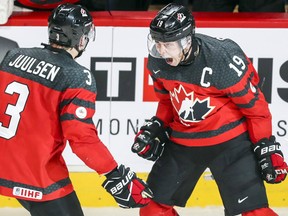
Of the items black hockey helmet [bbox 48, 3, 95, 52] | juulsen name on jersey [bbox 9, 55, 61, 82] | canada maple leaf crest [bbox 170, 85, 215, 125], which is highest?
black hockey helmet [bbox 48, 3, 95, 52]

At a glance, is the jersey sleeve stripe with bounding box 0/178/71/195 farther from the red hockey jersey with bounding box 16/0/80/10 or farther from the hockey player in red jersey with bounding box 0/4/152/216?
the red hockey jersey with bounding box 16/0/80/10

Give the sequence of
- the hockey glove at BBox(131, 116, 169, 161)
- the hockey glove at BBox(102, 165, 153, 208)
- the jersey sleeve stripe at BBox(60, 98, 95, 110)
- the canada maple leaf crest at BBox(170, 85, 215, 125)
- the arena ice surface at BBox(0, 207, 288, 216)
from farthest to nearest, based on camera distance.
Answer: the arena ice surface at BBox(0, 207, 288, 216)
the hockey glove at BBox(131, 116, 169, 161)
the canada maple leaf crest at BBox(170, 85, 215, 125)
the hockey glove at BBox(102, 165, 153, 208)
the jersey sleeve stripe at BBox(60, 98, 95, 110)

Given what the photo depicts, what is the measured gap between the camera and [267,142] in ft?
12.1

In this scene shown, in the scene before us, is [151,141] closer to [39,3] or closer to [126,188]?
[126,188]

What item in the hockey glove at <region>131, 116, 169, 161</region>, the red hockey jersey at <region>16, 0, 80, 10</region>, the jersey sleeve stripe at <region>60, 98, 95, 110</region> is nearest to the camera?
the jersey sleeve stripe at <region>60, 98, 95, 110</region>

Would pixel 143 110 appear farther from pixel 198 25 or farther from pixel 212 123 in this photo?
pixel 212 123

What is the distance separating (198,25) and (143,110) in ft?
1.56

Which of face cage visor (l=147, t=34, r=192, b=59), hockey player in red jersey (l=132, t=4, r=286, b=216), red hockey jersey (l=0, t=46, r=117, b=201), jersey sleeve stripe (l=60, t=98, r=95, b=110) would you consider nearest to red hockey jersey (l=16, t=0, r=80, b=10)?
hockey player in red jersey (l=132, t=4, r=286, b=216)

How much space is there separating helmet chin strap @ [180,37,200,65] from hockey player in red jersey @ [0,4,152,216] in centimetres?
41

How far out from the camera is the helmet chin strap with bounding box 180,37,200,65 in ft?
12.1

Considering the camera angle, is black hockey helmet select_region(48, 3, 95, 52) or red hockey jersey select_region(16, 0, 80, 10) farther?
red hockey jersey select_region(16, 0, 80, 10)

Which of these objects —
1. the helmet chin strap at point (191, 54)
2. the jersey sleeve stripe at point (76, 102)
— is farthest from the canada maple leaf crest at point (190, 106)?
the jersey sleeve stripe at point (76, 102)

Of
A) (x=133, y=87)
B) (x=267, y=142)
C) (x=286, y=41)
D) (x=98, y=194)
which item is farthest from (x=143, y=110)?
(x=267, y=142)

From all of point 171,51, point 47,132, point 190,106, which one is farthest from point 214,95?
point 47,132
